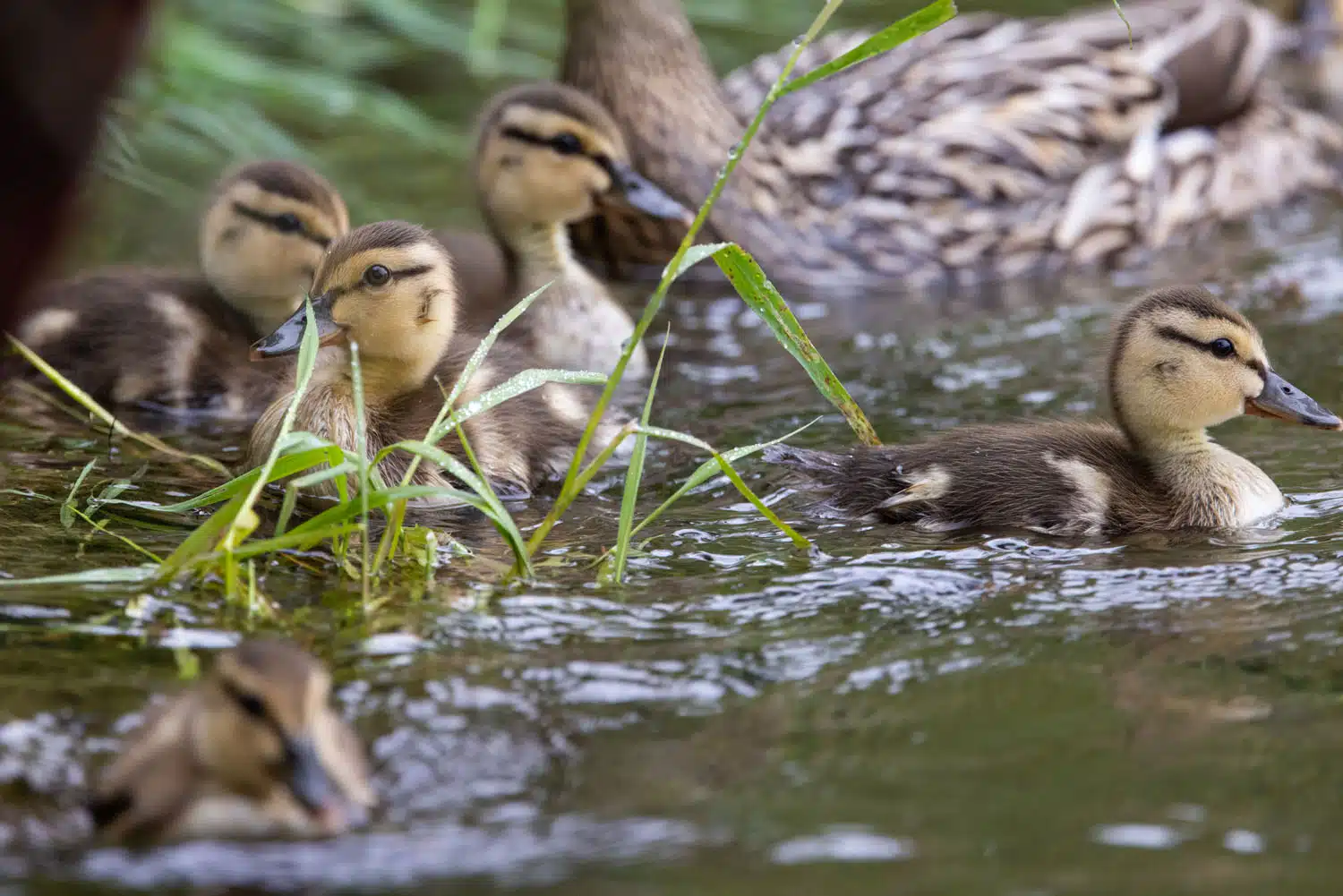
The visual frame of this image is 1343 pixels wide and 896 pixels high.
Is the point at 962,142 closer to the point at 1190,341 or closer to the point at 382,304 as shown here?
the point at 1190,341

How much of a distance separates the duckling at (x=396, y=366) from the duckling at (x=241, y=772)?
1192mm

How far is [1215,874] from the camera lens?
77.5 inches

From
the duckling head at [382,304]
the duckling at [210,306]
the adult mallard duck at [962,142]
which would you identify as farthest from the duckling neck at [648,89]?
the duckling head at [382,304]

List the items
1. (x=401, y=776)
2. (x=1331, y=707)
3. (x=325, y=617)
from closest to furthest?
(x=401, y=776), (x=1331, y=707), (x=325, y=617)

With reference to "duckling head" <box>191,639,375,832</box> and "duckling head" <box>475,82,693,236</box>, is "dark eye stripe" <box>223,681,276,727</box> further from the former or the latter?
"duckling head" <box>475,82,693,236</box>

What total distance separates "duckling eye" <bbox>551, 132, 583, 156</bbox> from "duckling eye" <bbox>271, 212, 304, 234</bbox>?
64 cm

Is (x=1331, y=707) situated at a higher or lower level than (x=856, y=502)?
lower

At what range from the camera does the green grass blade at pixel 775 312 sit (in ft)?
9.72

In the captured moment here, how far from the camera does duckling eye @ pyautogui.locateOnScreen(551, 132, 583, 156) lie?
4.45 m

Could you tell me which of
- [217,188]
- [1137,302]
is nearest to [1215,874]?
[1137,302]

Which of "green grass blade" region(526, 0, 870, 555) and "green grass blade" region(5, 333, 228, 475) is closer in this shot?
"green grass blade" region(526, 0, 870, 555)

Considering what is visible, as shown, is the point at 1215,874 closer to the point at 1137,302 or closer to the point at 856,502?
the point at 856,502

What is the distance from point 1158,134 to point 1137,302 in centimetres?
225

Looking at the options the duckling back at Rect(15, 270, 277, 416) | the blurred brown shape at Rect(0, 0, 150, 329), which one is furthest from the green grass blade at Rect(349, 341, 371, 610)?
the duckling back at Rect(15, 270, 277, 416)
